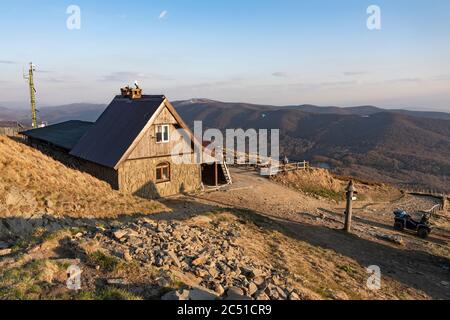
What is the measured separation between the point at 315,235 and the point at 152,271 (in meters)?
13.1

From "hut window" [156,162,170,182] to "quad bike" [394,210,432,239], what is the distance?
17.9m

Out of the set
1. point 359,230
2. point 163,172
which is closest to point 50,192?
point 163,172

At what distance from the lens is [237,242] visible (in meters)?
13.4

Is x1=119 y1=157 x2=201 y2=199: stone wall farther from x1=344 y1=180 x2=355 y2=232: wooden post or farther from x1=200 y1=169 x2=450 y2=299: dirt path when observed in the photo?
x1=344 y1=180 x2=355 y2=232: wooden post

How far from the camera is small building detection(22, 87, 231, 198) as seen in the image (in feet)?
73.6

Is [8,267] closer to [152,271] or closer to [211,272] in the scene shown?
[152,271]

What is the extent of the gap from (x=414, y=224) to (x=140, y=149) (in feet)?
67.7

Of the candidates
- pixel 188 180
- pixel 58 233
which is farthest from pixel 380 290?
pixel 188 180

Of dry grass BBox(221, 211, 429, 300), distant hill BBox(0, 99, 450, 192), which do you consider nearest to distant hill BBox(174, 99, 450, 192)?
distant hill BBox(0, 99, 450, 192)

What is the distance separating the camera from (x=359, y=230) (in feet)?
73.4

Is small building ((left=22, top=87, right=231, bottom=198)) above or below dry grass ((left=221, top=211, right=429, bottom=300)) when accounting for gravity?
above

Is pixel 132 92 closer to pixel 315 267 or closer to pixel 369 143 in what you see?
pixel 315 267

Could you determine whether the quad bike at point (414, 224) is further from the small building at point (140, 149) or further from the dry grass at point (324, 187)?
the small building at point (140, 149)

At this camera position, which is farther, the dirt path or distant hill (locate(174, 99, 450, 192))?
distant hill (locate(174, 99, 450, 192))
